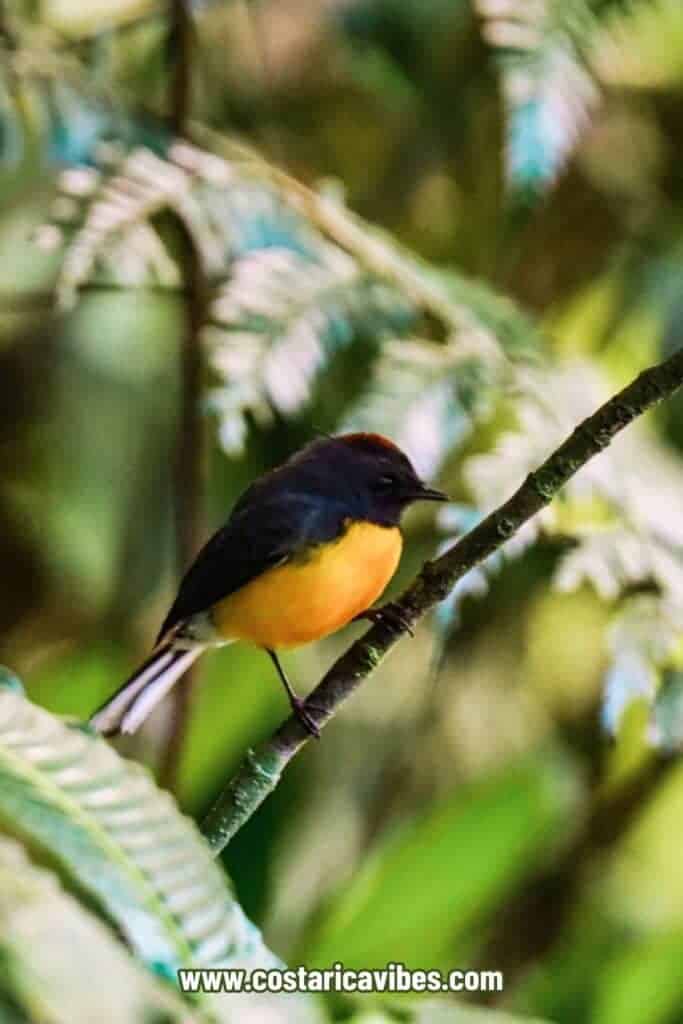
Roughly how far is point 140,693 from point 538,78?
60 cm

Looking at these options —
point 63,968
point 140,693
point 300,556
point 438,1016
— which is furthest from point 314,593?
point 63,968

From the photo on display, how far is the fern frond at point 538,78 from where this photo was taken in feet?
3.78

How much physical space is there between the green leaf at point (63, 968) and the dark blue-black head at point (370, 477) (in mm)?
444

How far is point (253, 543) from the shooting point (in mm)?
908

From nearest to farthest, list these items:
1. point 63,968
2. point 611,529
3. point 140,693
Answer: point 63,968
point 140,693
point 611,529

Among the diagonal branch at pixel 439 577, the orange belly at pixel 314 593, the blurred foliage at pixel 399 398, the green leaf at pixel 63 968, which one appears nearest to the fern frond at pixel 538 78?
the blurred foliage at pixel 399 398

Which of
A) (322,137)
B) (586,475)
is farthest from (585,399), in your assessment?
(322,137)

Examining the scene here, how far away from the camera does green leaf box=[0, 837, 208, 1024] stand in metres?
0.43

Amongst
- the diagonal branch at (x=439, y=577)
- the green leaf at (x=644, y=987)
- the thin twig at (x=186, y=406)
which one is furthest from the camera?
the green leaf at (x=644, y=987)

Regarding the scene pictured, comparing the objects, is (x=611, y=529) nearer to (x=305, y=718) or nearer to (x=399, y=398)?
(x=399, y=398)

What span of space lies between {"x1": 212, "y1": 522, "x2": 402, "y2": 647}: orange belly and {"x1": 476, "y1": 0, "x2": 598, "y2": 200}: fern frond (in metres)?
0.39

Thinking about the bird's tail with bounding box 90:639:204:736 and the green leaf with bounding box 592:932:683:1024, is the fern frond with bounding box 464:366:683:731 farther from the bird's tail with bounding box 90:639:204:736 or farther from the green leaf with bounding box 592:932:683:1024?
the green leaf with bounding box 592:932:683:1024

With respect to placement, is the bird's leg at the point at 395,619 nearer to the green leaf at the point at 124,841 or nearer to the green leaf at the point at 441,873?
the green leaf at the point at 124,841

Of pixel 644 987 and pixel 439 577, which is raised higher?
pixel 439 577
